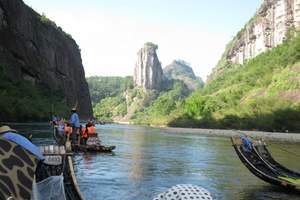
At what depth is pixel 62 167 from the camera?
1175cm

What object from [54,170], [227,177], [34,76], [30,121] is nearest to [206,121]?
[34,76]

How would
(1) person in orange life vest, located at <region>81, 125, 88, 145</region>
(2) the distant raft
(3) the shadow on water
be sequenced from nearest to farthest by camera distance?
→ 1. (3) the shadow on water
2. (2) the distant raft
3. (1) person in orange life vest, located at <region>81, 125, 88, 145</region>

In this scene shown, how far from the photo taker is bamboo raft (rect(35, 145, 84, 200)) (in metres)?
11.1

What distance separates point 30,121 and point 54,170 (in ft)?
199

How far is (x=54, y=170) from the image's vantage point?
1161 centimetres

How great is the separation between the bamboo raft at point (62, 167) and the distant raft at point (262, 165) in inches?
374

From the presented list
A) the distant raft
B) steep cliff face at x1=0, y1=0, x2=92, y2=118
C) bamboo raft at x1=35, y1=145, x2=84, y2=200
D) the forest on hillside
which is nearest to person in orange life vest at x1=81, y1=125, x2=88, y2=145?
the distant raft

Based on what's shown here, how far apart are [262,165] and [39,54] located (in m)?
84.6

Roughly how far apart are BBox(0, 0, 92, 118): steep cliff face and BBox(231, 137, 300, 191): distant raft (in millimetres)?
60707

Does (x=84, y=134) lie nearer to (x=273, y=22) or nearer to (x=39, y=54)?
(x=39, y=54)

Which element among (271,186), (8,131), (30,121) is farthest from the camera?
(30,121)

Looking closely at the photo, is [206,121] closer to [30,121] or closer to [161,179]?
[30,121]

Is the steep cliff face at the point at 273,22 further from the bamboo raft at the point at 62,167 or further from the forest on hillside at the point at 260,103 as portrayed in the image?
the bamboo raft at the point at 62,167

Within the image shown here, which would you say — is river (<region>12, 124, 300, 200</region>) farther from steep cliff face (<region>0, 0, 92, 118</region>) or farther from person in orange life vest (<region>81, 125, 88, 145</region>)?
steep cliff face (<region>0, 0, 92, 118</region>)
